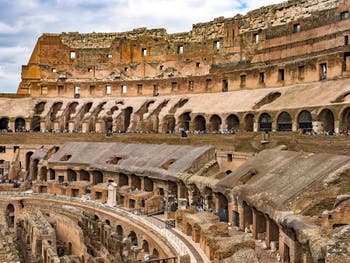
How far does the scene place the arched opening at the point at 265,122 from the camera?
36.0 m

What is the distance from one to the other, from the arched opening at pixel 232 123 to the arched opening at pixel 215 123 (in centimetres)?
161

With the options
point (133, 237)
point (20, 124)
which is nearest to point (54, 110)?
point (20, 124)

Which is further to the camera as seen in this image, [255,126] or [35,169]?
[35,169]

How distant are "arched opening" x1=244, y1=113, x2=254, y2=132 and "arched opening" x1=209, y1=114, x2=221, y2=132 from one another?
12.9 feet

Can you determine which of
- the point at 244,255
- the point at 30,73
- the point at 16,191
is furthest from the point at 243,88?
the point at 30,73

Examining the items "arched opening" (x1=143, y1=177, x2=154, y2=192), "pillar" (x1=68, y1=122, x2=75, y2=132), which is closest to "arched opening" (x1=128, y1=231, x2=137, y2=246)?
"arched opening" (x1=143, y1=177, x2=154, y2=192)

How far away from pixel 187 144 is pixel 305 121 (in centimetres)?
1153

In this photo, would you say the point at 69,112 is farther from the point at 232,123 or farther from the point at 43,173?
the point at 232,123

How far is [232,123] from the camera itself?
40281mm

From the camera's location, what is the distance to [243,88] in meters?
43.2

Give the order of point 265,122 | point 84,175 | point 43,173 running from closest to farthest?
point 265,122 → point 84,175 → point 43,173

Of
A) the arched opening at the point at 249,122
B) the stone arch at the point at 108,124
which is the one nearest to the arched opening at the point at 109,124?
the stone arch at the point at 108,124

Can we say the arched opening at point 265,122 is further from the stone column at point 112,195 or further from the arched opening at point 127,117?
the arched opening at point 127,117

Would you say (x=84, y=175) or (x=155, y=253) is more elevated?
(x=84, y=175)
